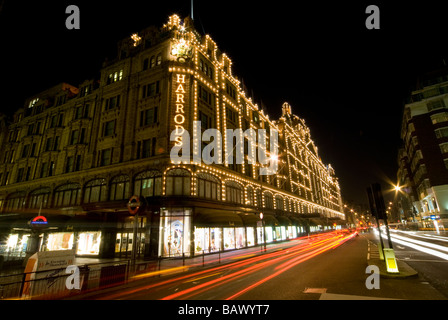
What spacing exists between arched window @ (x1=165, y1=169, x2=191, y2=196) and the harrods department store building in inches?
4.1

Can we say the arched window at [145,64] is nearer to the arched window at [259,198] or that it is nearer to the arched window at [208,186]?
the arched window at [208,186]

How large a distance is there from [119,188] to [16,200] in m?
20.5

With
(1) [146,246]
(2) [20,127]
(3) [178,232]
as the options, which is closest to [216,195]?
(3) [178,232]

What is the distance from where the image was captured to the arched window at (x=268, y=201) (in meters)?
39.1

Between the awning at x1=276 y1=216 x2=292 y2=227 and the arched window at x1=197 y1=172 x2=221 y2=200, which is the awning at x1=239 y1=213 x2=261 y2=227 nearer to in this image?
the arched window at x1=197 y1=172 x2=221 y2=200

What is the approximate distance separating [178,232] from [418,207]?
257ft

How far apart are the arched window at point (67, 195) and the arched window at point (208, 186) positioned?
1531 centimetres

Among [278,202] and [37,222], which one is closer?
[37,222]

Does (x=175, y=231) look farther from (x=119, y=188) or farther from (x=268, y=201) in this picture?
(x=268, y=201)

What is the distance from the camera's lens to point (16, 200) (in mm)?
33312

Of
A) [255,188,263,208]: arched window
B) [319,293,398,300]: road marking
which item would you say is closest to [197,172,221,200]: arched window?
[255,188,263,208]: arched window

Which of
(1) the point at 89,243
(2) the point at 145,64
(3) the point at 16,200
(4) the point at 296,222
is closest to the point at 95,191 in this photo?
(1) the point at 89,243

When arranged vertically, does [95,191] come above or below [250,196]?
above
